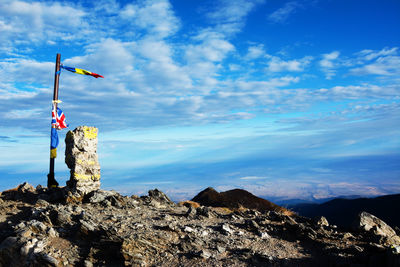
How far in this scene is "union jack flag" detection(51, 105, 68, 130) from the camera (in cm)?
1933

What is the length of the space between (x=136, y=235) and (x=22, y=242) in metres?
3.88

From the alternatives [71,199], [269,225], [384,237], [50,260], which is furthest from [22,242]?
[384,237]

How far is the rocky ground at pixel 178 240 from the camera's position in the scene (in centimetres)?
983

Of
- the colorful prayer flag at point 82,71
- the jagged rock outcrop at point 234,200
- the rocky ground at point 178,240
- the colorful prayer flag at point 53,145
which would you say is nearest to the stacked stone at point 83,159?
the rocky ground at point 178,240

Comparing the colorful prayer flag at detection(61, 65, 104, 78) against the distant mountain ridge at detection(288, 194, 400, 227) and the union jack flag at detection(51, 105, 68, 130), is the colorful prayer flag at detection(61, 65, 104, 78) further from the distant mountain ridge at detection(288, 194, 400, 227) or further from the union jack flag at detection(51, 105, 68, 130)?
the distant mountain ridge at detection(288, 194, 400, 227)

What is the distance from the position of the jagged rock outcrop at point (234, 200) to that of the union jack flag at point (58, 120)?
11879 mm

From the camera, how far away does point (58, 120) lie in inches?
771

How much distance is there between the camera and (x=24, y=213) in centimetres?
1426

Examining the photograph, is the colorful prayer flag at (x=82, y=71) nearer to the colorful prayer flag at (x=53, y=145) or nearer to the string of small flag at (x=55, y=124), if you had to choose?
the string of small flag at (x=55, y=124)

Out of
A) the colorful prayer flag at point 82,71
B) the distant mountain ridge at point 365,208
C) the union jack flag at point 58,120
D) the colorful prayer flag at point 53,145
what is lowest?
the distant mountain ridge at point 365,208

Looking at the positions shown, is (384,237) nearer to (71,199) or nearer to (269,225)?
(269,225)

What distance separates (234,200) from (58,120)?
14232 mm

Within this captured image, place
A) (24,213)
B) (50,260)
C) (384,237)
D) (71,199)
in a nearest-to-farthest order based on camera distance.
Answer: (50,260) < (384,237) < (24,213) < (71,199)

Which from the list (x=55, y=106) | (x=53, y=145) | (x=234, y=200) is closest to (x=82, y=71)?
(x=55, y=106)
